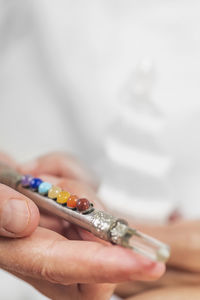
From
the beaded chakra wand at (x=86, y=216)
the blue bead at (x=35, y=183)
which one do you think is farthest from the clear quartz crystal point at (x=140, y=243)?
the blue bead at (x=35, y=183)

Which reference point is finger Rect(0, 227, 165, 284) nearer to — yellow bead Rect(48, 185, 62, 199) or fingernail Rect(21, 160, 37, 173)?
yellow bead Rect(48, 185, 62, 199)

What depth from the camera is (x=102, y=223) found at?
13.8 inches

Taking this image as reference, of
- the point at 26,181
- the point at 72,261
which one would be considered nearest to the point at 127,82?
the point at 26,181

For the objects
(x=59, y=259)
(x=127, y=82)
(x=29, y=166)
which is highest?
(x=127, y=82)

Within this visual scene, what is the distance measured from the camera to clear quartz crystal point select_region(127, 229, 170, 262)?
0.31 meters

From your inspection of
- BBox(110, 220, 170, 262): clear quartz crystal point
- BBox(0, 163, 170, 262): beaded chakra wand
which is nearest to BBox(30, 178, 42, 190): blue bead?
BBox(0, 163, 170, 262): beaded chakra wand

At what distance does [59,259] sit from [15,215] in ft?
0.17

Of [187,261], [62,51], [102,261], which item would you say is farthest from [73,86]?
[102,261]

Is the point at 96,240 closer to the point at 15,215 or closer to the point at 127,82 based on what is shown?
the point at 15,215

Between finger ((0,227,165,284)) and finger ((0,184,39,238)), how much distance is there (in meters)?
0.02

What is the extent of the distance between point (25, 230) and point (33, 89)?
0.49m

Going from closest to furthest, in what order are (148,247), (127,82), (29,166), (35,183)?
(148,247)
(35,183)
(29,166)
(127,82)

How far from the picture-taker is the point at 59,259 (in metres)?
0.34

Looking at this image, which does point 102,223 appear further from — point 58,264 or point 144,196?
point 144,196
